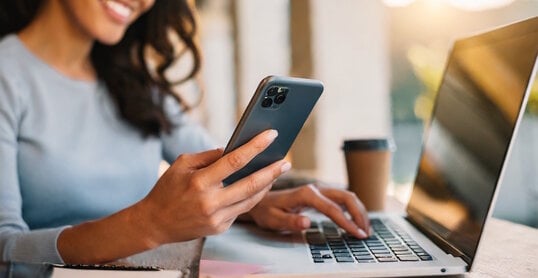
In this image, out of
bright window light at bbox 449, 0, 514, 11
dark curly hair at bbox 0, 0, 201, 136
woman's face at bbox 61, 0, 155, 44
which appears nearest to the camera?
woman's face at bbox 61, 0, 155, 44

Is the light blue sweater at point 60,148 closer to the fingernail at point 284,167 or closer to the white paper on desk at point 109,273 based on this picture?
the white paper on desk at point 109,273

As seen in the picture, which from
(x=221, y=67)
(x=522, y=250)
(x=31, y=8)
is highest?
(x=31, y=8)

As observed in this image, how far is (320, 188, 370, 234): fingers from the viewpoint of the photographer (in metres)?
0.75

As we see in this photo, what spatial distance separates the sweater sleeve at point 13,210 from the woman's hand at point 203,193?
0.59 feet

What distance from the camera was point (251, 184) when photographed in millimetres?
600

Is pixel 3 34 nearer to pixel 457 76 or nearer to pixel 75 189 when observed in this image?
pixel 75 189

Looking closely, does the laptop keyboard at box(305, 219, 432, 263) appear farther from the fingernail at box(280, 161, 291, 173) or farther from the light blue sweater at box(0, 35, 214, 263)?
the light blue sweater at box(0, 35, 214, 263)

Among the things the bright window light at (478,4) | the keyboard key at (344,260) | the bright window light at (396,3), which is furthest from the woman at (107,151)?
the bright window light at (396,3)

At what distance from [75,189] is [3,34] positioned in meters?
0.46

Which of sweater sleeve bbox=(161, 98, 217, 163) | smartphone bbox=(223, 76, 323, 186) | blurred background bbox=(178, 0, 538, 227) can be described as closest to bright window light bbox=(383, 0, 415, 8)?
blurred background bbox=(178, 0, 538, 227)

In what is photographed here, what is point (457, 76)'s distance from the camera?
0.81 m

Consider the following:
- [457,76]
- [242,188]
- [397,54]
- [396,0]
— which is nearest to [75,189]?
[242,188]

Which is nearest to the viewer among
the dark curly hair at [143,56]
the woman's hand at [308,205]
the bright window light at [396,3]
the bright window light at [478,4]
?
the woman's hand at [308,205]

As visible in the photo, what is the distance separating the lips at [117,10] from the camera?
1.13 m
